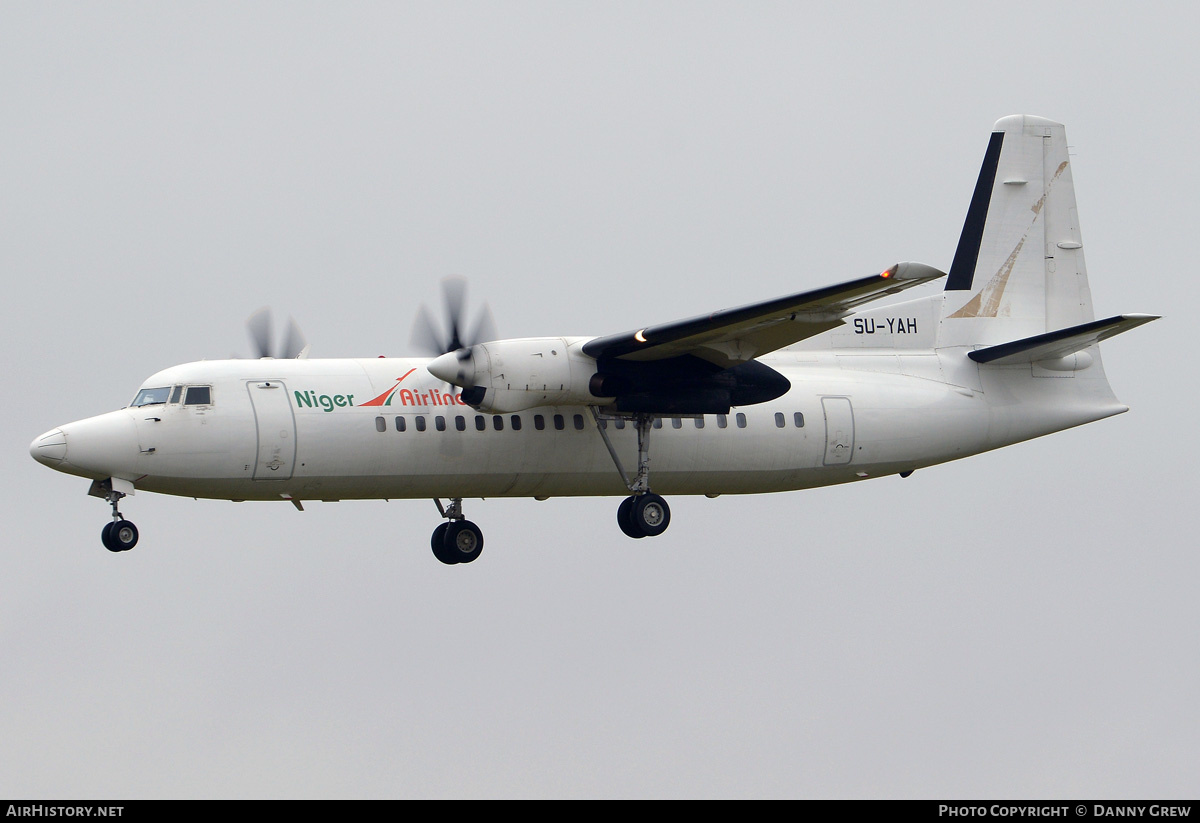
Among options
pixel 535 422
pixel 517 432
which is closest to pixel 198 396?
pixel 517 432

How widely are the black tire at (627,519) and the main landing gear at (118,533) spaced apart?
671cm

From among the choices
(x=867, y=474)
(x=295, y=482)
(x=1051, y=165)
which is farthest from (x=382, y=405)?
(x=1051, y=165)

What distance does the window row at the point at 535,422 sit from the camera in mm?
22859

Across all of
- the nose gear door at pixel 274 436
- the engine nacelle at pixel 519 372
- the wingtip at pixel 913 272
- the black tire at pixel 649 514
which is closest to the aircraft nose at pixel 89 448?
the nose gear door at pixel 274 436

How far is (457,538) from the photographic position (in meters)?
25.4

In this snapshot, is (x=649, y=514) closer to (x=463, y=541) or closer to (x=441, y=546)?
(x=463, y=541)

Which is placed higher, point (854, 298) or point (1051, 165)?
point (1051, 165)

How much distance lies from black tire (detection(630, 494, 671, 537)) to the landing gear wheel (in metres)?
2.88

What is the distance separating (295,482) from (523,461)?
3179 mm

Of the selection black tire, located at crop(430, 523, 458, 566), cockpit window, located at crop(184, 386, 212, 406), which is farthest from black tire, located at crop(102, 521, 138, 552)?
black tire, located at crop(430, 523, 458, 566)

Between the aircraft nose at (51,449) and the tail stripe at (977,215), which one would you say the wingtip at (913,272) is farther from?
the aircraft nose at (51,449)
